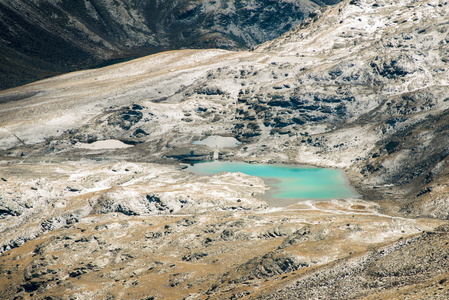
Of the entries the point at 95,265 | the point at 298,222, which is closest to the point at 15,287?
the point at 95,265

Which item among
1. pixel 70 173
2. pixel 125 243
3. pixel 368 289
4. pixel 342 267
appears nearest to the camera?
pixel 368 289

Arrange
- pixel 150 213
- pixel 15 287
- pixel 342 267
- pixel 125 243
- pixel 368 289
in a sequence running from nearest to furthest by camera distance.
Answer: pixel 368 289 → pixel 342 267 → pixel 15 287 → pixel 125 243 → pixel 150 213

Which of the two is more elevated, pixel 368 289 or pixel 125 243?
pixel 368 289

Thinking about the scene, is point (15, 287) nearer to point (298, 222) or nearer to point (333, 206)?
point (298, 222)

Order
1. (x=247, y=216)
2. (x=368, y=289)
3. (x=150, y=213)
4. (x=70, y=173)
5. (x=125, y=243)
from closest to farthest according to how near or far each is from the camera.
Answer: (x=368, y=289), (x=125, y=243), (x=247, y=216), (x=150, y=213), (x=70, y=173)

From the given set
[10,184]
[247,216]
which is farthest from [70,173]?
[247,216]

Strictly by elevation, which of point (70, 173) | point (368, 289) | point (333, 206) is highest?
point (368, 289)

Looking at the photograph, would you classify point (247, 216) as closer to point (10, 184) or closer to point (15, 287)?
point (15, 287)

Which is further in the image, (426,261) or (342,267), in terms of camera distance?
(342,267)

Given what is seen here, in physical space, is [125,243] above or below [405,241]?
below
